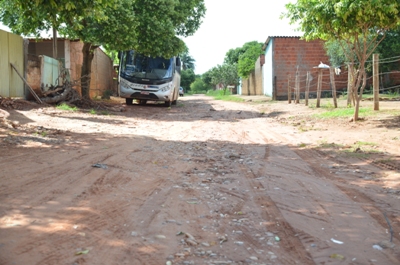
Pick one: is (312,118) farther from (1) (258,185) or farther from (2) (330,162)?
(1) (258,185)

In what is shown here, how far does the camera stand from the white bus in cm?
1942

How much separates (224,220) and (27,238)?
1.66 meters

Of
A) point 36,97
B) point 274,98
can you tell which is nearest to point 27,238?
point 36,97

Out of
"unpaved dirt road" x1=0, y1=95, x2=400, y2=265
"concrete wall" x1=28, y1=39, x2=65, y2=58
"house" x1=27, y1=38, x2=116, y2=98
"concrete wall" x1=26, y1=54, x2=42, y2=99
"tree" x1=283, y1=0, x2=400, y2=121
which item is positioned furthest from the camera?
"concrete wall" x1=28, y1=39, x2=65, y2=58

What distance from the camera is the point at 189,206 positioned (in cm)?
416

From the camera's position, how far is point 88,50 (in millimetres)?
18500

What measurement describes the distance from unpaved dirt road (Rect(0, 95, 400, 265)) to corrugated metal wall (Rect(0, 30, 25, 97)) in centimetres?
687

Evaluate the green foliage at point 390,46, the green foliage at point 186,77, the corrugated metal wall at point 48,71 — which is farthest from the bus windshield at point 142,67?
the green foliage at point 186,77

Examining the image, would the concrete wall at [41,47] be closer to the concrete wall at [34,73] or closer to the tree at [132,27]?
the tree at [132,27]

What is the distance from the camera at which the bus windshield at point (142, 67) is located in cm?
1955

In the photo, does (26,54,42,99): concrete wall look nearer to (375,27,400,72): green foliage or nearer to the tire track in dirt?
the tire track in dirt

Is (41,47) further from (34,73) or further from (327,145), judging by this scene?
(327,145)

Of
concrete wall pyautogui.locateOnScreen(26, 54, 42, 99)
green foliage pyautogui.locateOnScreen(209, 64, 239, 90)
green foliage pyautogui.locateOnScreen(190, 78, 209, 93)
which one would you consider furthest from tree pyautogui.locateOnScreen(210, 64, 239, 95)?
concrete wall pyautogui.locateOnScreen(26, 54, 42, 99)

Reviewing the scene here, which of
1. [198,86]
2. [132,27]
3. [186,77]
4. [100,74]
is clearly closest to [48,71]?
[132,27]
